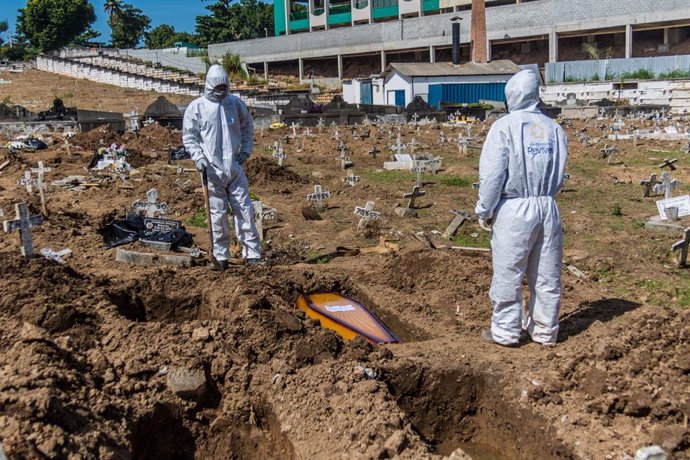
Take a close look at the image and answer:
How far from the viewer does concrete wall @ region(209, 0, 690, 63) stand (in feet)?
147

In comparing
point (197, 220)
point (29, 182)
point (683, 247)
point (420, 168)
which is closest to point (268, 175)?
point (420, 168)

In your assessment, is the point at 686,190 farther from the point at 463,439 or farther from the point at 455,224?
the point at 463,439

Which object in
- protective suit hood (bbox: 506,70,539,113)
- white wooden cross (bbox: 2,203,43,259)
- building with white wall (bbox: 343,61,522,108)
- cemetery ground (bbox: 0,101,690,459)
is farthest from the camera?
building with white wall (bbox: 343,61,522,108)

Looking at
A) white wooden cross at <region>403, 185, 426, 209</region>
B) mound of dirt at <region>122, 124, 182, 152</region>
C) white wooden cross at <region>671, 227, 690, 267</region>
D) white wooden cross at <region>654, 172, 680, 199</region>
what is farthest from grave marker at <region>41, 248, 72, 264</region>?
mound of dirt at <region>122, 124, 182, 152</region>

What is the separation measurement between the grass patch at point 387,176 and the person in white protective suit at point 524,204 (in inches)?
380

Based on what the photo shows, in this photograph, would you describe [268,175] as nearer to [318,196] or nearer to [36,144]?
[318,196]

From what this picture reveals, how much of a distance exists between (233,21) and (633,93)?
5252cm

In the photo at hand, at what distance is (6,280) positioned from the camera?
247 inches

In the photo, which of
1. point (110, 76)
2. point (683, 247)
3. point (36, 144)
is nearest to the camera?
point (683, 247)

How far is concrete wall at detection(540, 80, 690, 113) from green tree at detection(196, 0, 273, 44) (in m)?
46.5

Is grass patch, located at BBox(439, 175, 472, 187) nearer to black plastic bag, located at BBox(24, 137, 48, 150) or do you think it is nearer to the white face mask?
the white face mask

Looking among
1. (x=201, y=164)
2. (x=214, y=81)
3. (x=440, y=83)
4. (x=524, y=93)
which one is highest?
(x=440, y=83)

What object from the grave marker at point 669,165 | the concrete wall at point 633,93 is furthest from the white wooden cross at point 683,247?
the concrete wall at point 633,93

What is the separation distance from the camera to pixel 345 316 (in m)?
6.25
